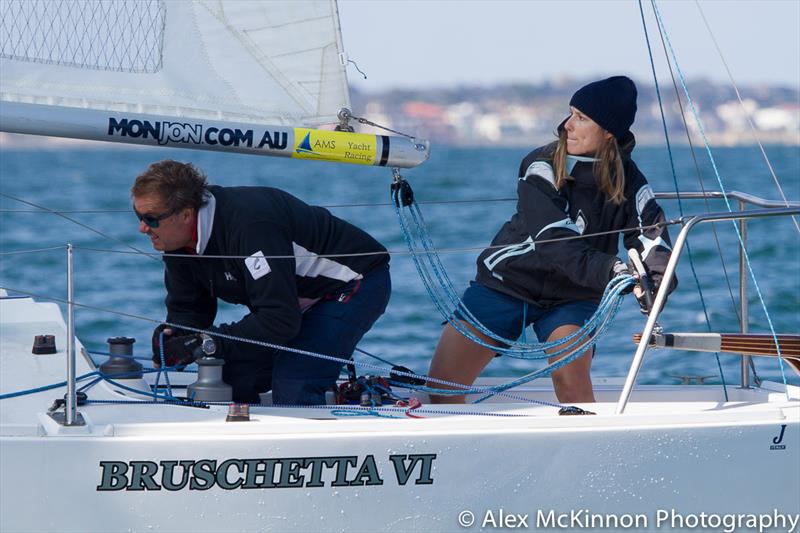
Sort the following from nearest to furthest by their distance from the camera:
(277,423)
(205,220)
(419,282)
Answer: (277,423) < (205,220) < (419,282)

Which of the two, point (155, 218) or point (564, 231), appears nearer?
point (155, 218)

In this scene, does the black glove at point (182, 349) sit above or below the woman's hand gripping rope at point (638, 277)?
below

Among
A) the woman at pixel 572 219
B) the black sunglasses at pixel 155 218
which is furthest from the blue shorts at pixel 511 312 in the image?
the black sunglasses at pixel 155 218

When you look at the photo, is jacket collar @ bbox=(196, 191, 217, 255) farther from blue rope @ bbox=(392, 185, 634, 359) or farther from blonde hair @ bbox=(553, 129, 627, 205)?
blonde hair @ bbox=(553, 129, 627, 205)

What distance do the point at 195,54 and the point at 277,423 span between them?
1.31 meters

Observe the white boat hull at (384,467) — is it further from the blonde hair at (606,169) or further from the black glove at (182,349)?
the blonde hair at (606,169)

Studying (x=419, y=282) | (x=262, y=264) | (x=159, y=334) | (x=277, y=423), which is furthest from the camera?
(x=419, y=282)

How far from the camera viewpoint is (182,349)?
3672 millimetres

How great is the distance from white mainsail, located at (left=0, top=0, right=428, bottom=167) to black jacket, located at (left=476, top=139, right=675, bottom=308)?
1.20ft

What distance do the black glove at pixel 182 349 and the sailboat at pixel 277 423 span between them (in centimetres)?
12

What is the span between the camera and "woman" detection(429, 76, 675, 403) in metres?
3.83

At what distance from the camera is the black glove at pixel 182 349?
3670 millimetres

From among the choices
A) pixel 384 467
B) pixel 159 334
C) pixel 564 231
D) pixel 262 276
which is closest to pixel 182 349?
pixel 159 334

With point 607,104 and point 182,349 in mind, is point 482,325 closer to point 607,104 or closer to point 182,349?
point 607,104
